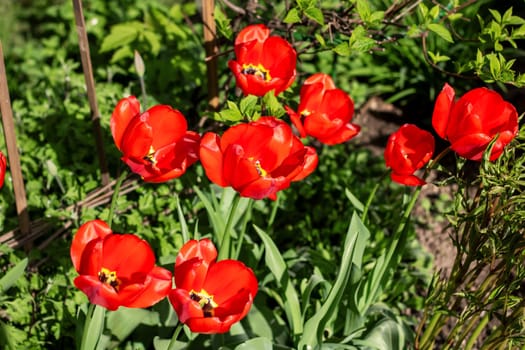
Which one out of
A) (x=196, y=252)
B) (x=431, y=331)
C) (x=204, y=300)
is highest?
(x=196, y=252)

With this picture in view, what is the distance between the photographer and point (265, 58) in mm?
1962

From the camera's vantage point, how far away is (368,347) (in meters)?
2.02

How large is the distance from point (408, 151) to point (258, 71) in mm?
475

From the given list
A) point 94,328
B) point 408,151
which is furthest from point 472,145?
point 94,328

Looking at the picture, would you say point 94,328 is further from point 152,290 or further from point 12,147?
point 12,147

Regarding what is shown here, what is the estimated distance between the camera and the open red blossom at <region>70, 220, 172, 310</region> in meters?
1.37

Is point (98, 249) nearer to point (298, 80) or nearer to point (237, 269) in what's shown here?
point (237, 269)

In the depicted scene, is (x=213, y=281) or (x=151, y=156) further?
(x=151, y=156)

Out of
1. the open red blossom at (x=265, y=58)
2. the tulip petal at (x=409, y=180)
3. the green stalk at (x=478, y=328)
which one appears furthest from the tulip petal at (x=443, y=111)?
the green stalk at (x=478, y=328)

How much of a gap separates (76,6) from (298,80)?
1331 mm

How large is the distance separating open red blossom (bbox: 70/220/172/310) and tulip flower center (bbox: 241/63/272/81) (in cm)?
66

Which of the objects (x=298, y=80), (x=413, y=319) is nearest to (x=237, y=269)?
(x=413, y=319)

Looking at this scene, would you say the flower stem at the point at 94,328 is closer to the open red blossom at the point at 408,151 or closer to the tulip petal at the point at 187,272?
the tulip petal at the point at 187,272

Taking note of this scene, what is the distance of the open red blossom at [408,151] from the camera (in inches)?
68.4
